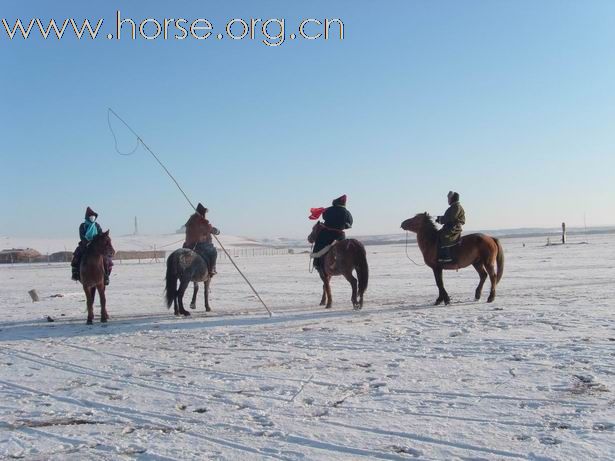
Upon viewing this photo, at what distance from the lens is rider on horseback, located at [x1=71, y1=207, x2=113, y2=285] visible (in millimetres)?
12461

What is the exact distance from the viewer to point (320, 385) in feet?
21.5

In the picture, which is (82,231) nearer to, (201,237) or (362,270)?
(201,237)

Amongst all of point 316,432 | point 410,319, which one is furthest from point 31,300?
point 316,432

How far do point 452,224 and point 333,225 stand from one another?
2.72 meters

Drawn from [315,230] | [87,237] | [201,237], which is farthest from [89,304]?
[315,230]

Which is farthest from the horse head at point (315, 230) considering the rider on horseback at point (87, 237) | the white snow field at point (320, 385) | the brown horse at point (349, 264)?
the rider on horseback at point (87, 237)

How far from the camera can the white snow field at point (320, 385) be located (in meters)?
4.78

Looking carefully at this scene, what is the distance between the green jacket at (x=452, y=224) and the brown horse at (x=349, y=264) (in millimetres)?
1886

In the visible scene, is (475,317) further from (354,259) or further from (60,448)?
(60,448)

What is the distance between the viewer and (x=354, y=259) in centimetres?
1311

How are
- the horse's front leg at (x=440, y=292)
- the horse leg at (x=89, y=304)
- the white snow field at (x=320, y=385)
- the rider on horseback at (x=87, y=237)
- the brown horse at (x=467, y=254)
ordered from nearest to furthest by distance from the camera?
the white snow field at (x=320, y=385) < the horse leg at (x=89, y=304) < the rider on horseback at (x=87, y=237) < the horse's front leg at (x=440, y=292) < the brown horse at (x=467, y=254)

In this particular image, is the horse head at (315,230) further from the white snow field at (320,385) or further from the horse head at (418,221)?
the white snow field at (320,385)

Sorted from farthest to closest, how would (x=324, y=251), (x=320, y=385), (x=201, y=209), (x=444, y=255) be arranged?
(x=201, y=209)
(x=324, y=251)
(x=444, y=255)
(x=320, y=385)

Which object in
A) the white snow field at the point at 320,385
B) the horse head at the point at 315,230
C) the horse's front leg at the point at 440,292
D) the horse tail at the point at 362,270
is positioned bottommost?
the white snow field at the point at 320,385
